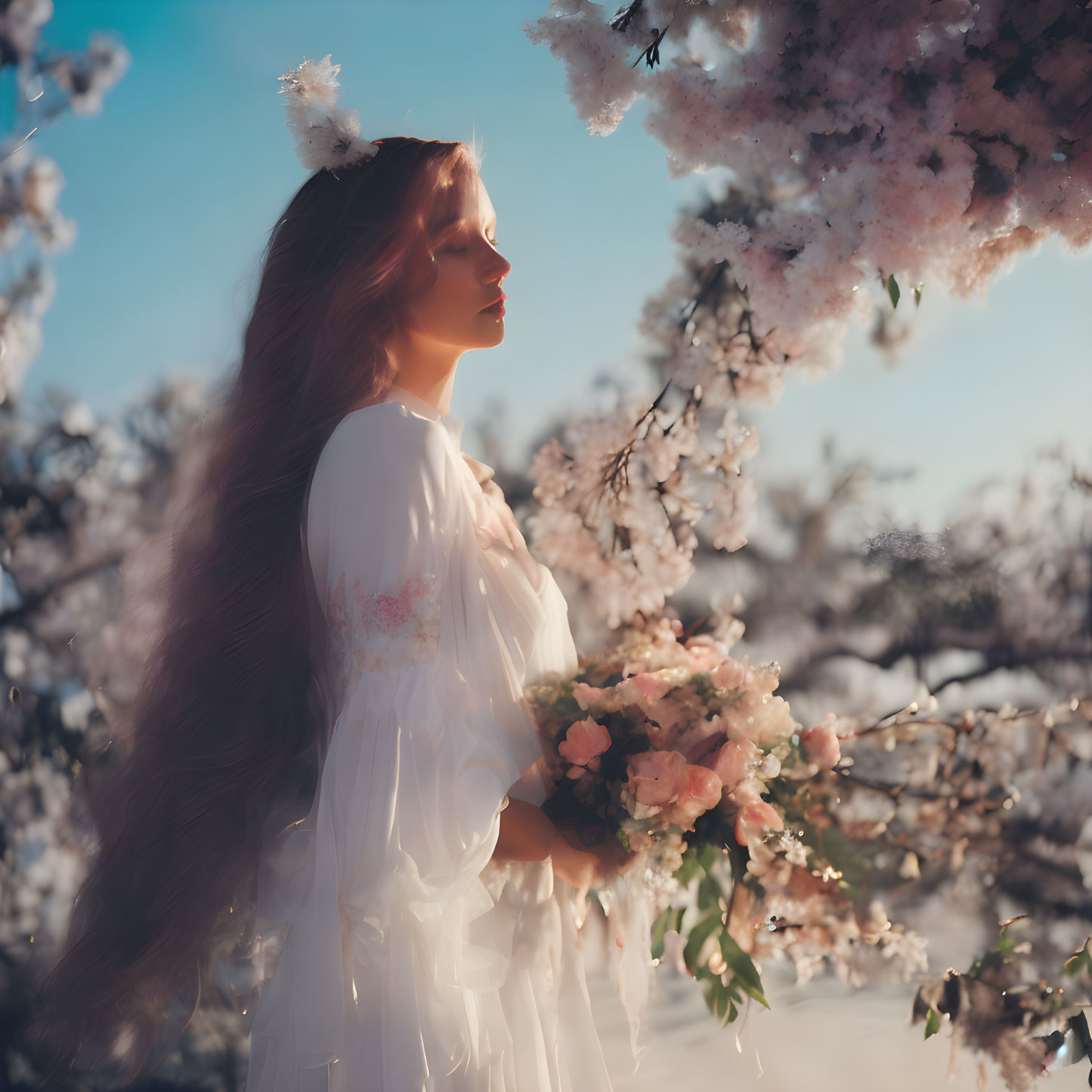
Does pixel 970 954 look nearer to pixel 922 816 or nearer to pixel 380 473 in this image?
pixel 922 816

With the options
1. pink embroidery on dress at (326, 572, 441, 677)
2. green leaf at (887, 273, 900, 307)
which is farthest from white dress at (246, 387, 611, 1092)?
green leaf at (887, 273, 900, 307)

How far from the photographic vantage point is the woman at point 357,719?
100cm

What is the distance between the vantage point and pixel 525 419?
1.83 meters

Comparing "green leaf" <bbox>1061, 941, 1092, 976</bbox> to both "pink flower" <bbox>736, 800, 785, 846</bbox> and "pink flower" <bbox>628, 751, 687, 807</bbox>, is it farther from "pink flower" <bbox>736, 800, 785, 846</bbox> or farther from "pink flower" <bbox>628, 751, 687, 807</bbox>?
"pink flower" <bbox>628, 751, 687, 807</bbox>

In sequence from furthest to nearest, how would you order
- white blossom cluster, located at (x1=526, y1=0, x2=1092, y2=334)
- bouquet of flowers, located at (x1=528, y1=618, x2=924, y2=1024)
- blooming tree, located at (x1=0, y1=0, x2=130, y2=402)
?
blooming tree, located at (x1=0, y1=0, x2=130, y2=402), white blossom cluster, located at (x1=526, y1=0, x2=1092, y2=334), bouquet of flowers, located at (x1=528, y1=618, x2=924, y2=1024)

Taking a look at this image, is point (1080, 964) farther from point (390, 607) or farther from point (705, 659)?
point (390, 607)

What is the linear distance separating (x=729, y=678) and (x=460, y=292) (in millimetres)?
658

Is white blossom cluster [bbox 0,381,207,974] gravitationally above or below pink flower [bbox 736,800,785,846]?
above

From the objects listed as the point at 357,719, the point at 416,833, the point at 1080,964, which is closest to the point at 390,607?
the point at 357,719

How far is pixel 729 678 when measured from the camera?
3.80 feet

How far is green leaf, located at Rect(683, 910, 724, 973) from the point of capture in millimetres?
1149

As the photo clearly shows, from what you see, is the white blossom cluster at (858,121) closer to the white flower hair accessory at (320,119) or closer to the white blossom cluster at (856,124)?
the white blossom cluster at (856,124)

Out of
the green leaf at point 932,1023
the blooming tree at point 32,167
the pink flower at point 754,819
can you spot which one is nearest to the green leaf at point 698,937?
the pink flower at point 754,819

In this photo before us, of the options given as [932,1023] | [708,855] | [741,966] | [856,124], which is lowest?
[932,1023]
